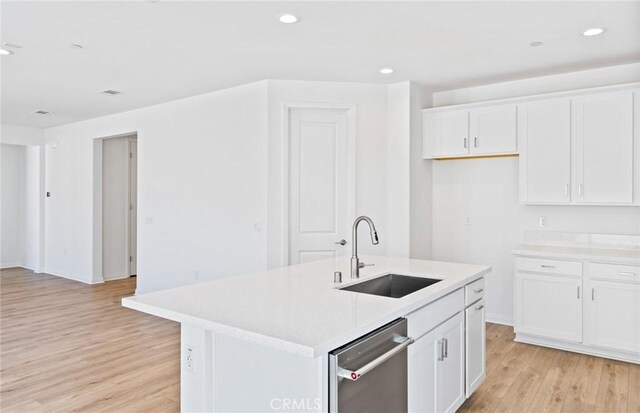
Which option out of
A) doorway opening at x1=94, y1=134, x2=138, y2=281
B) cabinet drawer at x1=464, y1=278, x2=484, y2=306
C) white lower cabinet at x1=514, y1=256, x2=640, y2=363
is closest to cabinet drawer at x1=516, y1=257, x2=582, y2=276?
white lower cabinet at x1=514, y1=256, x2=640, y2=363

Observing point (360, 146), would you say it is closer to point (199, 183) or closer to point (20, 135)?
point (199, 183)

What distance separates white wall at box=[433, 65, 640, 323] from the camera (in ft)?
13.6

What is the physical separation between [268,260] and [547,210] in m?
2.82

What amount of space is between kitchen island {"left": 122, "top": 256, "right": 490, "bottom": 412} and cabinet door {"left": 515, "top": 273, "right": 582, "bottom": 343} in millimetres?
2004

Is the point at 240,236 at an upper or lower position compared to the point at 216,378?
upper

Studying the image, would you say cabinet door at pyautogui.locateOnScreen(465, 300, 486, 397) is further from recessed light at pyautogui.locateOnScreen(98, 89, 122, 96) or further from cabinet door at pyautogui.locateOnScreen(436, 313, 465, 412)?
recessed light at pyautogui.locateOnScreen(98, 89, 122, 96)

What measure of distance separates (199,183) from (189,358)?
3513mm

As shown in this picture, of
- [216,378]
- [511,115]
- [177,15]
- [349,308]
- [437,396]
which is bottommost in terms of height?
[437,396]

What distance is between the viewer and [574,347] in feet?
12.6

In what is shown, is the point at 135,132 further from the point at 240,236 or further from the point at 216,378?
the point at 216,378

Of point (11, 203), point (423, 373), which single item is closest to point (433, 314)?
point (423, 373)

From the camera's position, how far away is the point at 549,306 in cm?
390

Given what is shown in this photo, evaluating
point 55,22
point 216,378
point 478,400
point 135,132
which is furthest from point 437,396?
point 135,132

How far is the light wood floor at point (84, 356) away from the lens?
115 inches
